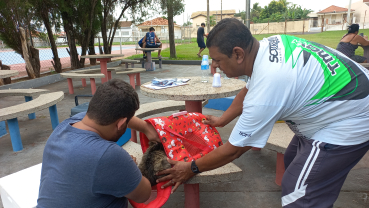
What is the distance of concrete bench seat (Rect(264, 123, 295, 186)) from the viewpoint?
211 cm

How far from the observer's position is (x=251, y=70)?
1346 millimetres

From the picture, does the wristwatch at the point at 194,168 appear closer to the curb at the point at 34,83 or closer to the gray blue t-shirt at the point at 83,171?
the gray blue t-shirt at the point at 83,171

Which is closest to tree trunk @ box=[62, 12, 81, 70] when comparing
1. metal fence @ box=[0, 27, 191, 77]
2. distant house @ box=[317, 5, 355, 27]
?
metal fence @ box=[0, 27, 191, 77]

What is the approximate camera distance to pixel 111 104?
1.16 m

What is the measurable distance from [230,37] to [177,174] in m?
0.90

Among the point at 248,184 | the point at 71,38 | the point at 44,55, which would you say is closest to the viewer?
→ the point at 248,184

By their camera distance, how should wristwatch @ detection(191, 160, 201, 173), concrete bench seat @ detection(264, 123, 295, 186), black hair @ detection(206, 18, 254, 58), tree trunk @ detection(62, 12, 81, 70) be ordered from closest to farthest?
1. black hair @ detection(206, 18, 254, 58)
2. wristwatch @ detection(191, 160, 201, 173)
3. concrete bench seat @ detection(264, 123, 295, 186)
4. tree trunk @ detection(62, 12, 81, 70)

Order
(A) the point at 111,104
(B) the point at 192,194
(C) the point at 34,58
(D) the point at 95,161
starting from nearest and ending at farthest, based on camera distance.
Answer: (D) the point at 95,161, (A) the point at 111,104, (B) the point at 192,194, (C) the point at 34,58

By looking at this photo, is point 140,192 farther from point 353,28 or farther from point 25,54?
point 25,54

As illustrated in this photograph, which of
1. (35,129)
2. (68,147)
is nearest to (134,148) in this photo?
(68,147)

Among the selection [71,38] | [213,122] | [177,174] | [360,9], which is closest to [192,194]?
[177,174]

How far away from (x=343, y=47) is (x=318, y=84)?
19.4 feet

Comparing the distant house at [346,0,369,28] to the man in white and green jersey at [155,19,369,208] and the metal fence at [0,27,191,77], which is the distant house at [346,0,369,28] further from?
the man in white and green jersey at [155,19,369,208]

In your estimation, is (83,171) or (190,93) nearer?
(83,171)
